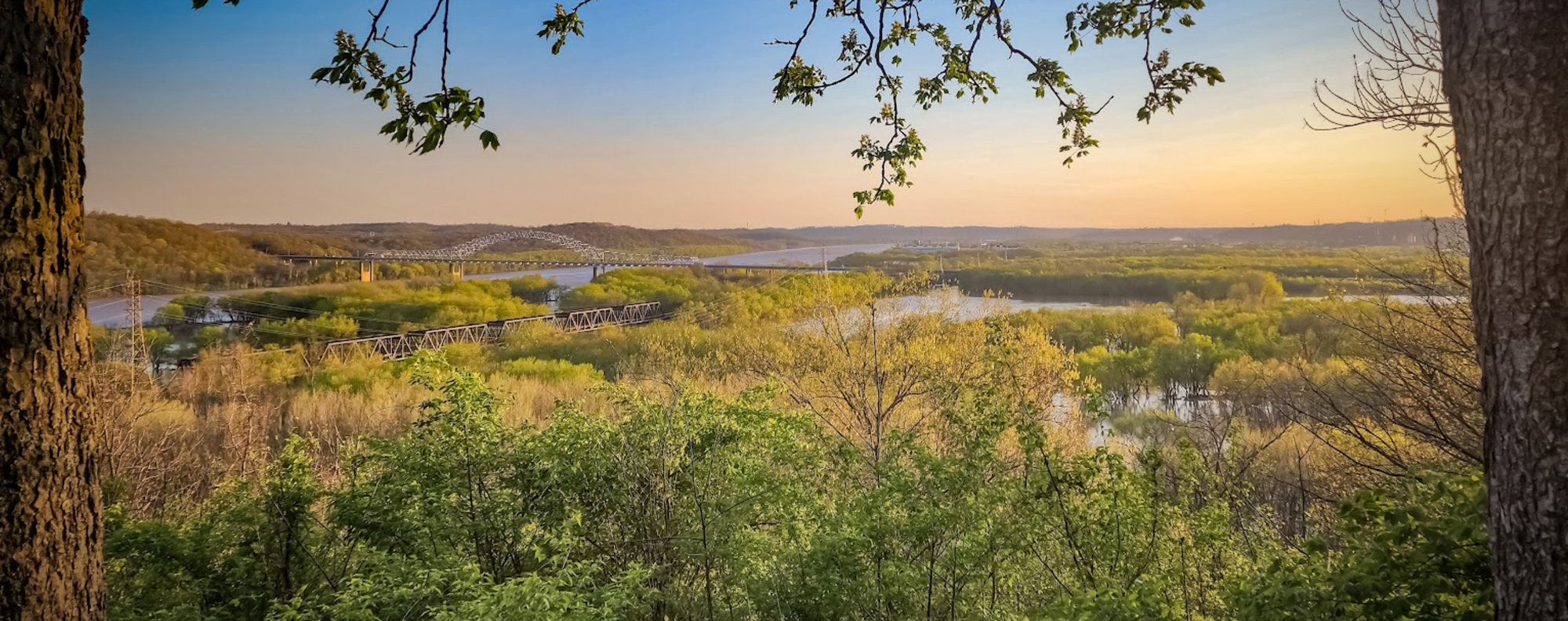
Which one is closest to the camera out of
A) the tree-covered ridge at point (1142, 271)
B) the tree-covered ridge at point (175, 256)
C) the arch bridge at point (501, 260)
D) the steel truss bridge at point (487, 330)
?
the tree-covered ridge at point (175, 256)

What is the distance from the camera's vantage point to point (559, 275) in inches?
2270

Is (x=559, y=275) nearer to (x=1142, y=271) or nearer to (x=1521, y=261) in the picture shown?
(x=1142, y=271)

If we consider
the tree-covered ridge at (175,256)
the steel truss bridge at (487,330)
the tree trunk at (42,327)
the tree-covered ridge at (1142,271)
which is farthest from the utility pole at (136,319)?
the tree-covered ridge at (1142,271)

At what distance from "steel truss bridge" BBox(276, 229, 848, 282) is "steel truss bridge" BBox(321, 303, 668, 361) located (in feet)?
25.2

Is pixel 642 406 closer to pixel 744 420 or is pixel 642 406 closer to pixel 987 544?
pixel 744 420

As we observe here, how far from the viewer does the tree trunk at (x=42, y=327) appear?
2111 millimetres

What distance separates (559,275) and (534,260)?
269 centimetres

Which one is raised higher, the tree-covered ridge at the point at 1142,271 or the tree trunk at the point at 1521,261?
the tree trunk at the point at 1521,261

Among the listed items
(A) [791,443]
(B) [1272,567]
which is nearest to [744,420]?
(A) [791,443]

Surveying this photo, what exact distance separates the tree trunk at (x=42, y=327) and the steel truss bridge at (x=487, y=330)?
2619 cm

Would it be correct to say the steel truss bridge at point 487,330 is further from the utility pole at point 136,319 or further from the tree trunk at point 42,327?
the tree trunk at point 42,327

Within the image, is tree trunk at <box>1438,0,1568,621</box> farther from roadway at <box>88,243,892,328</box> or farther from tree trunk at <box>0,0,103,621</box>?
roadway at <box>88,243,892,328</box>

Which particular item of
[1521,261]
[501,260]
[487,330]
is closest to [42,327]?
[1521,261]

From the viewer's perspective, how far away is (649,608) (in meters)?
5.28
